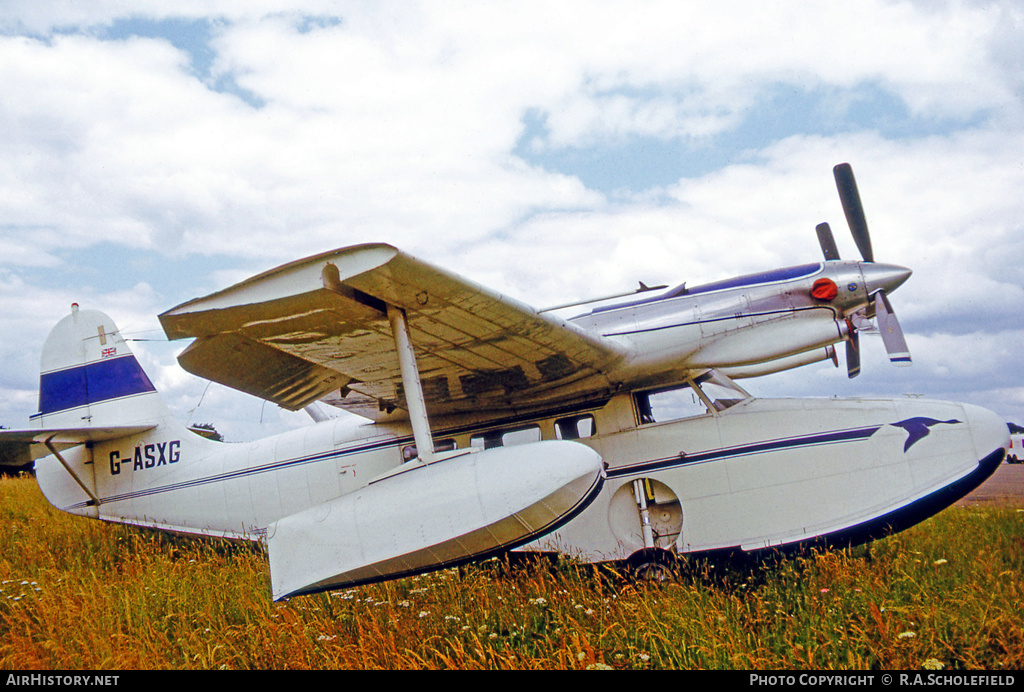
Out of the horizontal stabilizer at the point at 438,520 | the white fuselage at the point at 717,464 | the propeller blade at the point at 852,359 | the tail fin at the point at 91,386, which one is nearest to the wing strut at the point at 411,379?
the horizontal stabilizer at the point at 438,520

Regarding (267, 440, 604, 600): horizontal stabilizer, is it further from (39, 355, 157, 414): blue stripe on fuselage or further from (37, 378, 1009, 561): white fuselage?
(39, 355, 157, 414): blue stripe on fuselage

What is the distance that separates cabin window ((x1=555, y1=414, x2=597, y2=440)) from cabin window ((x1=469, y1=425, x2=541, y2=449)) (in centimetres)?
22

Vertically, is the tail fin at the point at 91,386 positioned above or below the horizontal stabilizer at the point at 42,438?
above

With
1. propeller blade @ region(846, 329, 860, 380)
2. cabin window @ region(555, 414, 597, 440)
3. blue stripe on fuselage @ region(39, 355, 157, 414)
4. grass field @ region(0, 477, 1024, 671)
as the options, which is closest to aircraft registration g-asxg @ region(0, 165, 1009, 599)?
cabin window @ region(555, 414, 597, 440)

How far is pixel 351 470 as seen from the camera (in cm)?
662

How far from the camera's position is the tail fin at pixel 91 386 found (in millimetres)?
7977

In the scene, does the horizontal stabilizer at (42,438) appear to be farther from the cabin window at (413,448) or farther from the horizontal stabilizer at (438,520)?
the horizontal stabilizer at (438,520)

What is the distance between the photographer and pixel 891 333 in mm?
5375

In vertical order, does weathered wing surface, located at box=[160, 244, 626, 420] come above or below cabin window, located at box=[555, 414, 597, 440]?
above

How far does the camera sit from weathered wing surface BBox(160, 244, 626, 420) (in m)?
3.80

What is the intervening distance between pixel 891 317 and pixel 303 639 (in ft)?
17.8

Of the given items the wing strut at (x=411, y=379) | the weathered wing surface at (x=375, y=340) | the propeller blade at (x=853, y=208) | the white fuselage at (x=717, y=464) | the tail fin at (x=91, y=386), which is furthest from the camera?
the tail fin at (x=91, y=386)
